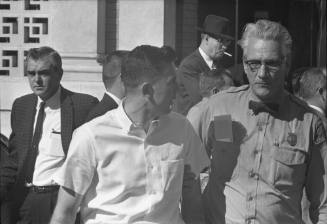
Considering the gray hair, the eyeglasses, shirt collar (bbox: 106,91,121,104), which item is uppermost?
the gray hair

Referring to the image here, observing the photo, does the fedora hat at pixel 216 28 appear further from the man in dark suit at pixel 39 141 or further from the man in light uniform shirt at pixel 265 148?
the man in light uniform shirt at pixel 265 148

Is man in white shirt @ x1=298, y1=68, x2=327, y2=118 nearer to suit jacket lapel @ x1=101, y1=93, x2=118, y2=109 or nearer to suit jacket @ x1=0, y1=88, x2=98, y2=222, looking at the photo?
suit jacket lapel @ x1=101, y1=93, x2=118, y2=109

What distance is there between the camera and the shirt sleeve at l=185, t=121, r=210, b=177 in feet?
13.7

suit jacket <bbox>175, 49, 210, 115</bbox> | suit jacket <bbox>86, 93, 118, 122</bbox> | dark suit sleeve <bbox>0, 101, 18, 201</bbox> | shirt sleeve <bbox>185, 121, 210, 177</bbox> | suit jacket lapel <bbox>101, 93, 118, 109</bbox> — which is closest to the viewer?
shirt sleeve <bbox>185, 121, 210, 177</bbox>

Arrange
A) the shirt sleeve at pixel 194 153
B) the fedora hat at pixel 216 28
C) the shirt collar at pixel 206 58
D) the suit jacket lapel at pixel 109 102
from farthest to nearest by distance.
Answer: the fedora hat at pixel 216 28
the shirt collar at pixel 206 58
the suit jacket lapel at pixel 109 102
the shirt sleeve at pixel 194 153

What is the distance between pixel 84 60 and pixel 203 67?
2.42m

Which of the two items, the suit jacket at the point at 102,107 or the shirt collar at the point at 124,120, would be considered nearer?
the shirt collar at the point at 124,120

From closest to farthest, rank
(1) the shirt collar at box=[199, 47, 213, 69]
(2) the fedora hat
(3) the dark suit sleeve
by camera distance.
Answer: (3) the dark suit sleeve < (1) the shirt collar at box=[199, 47, 213, 69] < (2) the fedora hat

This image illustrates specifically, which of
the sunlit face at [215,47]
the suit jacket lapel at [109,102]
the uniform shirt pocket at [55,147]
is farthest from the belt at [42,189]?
the sunlit face at [215,47]

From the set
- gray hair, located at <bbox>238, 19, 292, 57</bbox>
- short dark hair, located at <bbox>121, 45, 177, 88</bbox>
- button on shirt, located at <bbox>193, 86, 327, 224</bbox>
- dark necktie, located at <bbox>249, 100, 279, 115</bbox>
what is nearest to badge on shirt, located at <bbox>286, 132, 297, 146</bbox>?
button on shirt, located at <bbox>193, 86, 327, 224</bbox>

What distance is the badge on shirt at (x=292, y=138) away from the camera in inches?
165

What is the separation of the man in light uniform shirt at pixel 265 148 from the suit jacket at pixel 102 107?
174 centimetres

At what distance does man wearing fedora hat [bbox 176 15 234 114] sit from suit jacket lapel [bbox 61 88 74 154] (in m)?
1.47

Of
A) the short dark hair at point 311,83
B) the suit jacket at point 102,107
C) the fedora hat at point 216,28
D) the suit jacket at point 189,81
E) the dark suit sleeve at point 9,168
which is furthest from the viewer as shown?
the fedora hat at point 216,28
